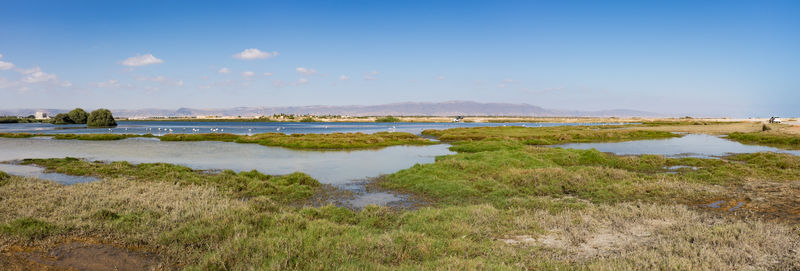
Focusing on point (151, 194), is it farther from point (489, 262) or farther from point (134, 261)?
point (489, 262)

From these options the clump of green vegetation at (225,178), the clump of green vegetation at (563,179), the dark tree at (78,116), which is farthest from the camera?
the dark tree at (78,116)

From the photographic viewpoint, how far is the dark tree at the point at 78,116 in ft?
424

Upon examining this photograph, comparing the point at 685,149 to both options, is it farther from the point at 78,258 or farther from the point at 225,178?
the point at 78,258

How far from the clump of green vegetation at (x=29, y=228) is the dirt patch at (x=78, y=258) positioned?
2.54 ft

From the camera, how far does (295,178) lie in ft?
66.3

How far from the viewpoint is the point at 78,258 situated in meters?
8.95

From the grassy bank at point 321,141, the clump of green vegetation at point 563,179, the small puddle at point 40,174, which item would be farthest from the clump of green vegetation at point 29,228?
the grassy bank at point 321,141

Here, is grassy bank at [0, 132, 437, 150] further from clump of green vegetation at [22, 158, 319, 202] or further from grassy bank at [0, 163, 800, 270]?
grassy bank at [0, 163, 800, 270]

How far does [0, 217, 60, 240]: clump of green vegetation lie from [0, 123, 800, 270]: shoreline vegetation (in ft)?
0.12

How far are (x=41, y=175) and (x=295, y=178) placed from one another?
676 inches

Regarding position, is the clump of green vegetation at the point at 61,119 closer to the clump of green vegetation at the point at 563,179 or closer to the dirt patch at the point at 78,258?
the clump of green vegetation at the point at 563,179

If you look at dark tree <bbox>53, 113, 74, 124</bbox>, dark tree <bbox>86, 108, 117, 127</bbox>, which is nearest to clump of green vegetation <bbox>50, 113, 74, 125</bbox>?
dark tree <bbox>53, 113, 74, 124</bbox>

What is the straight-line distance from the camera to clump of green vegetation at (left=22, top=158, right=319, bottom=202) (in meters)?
17.8

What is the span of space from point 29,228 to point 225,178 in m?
10.4
